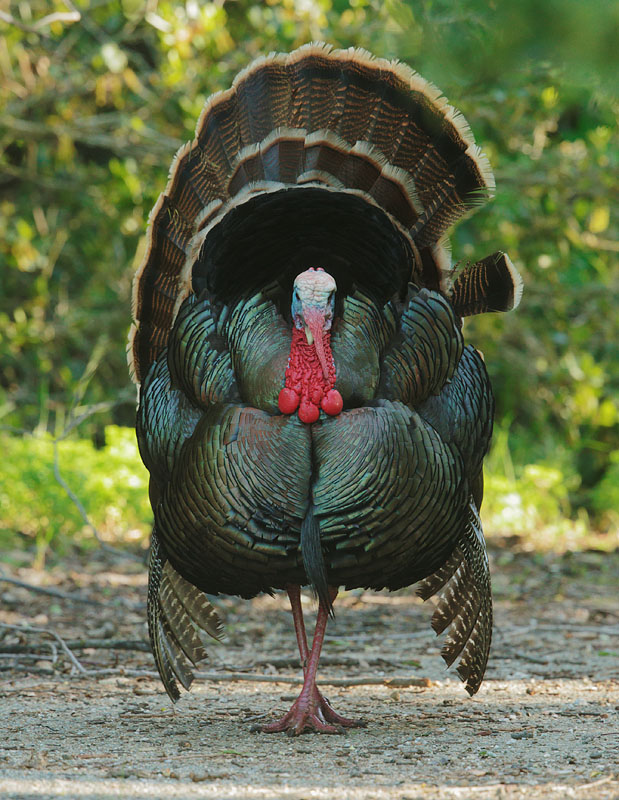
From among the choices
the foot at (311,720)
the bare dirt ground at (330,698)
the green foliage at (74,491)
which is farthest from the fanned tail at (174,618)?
the green foliage at (74,491)

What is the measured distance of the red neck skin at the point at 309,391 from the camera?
11.7 feet

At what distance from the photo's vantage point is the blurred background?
26.0ft

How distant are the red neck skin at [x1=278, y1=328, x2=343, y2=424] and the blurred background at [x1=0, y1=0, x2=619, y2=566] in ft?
8.96

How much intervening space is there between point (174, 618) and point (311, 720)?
73 centimetres

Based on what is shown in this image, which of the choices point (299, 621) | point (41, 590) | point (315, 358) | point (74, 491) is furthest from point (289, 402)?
point (74, 491)

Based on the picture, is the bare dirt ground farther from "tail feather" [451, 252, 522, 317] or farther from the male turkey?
"tail feather" [451, 252, 522, 317]

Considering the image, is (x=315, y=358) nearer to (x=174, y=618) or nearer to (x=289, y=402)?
(x=289, y=402)

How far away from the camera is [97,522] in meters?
8.08

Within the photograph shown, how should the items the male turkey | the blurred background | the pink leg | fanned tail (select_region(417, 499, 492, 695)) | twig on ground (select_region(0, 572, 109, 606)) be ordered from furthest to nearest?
the blurred background → twig on ground (select_region(0, 572, 109, 606)) → fanned tail (select_region(417, 499, 492, 695)) → the pink leg → the male turkey

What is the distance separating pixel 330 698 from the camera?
4.46 m

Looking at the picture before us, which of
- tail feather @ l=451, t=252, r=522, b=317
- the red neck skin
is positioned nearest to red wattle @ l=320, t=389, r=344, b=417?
the red neck skin

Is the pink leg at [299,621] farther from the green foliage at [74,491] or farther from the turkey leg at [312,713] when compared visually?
the green foliage at [74,491]

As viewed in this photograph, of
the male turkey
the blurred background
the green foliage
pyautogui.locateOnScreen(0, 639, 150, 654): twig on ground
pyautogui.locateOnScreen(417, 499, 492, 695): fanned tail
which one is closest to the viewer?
the male turkey

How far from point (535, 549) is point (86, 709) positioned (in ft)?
16.9
